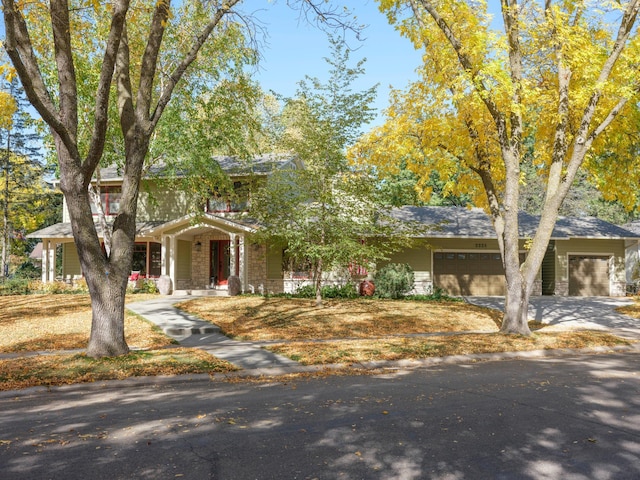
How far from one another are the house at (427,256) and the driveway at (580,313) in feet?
8.08

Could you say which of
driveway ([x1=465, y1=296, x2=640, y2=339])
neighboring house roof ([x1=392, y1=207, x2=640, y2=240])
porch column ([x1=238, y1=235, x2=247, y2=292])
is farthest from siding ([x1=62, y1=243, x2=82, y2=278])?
driveway ([x1=465, y1=296, x2=640, y2=339])

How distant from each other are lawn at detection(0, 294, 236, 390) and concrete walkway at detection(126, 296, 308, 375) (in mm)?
398

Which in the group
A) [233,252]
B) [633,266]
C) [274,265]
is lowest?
[633,266]

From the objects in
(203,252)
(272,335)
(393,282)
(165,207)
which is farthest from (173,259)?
(272,335)

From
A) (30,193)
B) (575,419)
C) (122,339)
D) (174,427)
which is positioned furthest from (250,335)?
(30,193)

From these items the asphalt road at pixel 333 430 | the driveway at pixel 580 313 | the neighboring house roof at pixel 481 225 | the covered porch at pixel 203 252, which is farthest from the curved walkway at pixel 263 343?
the covered porch at pixel 203 252

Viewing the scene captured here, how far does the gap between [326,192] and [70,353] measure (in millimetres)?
9890

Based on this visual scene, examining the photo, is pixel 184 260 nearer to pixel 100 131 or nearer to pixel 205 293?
pixel 205 293

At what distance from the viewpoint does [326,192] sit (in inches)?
708

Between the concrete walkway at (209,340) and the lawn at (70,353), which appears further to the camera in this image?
the concrete walkway at (209,340)

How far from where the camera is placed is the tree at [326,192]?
58.8 feet

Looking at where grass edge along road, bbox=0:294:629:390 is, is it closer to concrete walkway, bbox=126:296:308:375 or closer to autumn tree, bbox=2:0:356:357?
concrete walkway, bbox=126:296:308:375

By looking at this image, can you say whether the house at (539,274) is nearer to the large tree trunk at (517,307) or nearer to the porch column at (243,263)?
the porch column at (243,263)

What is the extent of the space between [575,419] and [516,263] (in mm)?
8478
